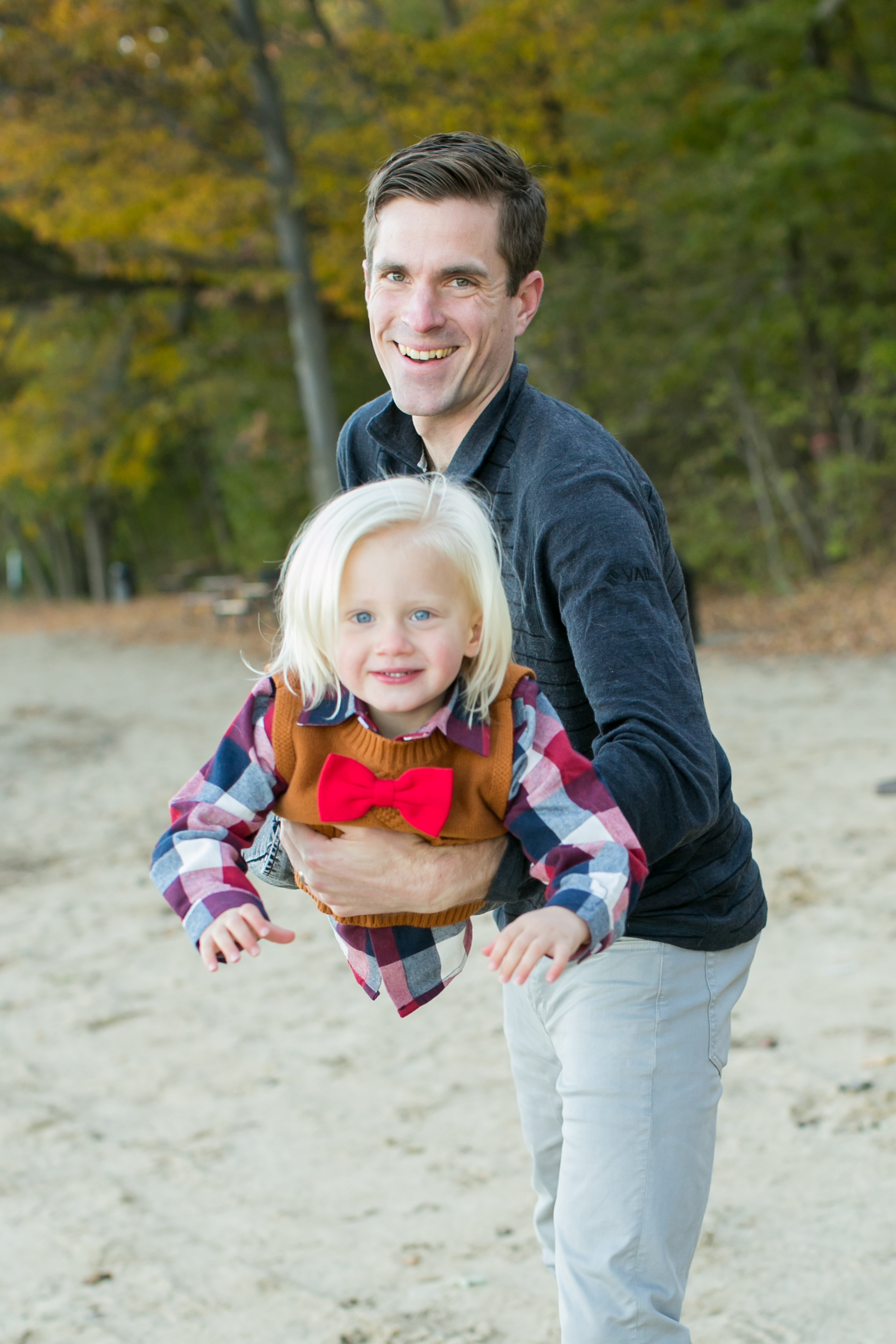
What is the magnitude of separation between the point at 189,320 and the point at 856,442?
486 inches

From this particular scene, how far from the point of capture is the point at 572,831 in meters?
1.66

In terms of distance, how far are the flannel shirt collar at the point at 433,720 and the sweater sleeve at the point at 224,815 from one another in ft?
0.25

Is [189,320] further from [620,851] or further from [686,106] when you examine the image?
[620,851]

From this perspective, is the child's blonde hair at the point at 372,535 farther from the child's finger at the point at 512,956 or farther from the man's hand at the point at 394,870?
the child's finger at the point at 512,956

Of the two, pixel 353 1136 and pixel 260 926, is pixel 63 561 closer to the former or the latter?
pixel 353 1136

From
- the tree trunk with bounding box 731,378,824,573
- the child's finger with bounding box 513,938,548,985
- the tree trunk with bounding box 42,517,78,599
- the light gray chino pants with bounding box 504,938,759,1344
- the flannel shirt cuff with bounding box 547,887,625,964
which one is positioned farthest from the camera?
the tree trunk with bounding box 42,517,78,599

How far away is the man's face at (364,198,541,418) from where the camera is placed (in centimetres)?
204

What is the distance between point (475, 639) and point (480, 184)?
74cm

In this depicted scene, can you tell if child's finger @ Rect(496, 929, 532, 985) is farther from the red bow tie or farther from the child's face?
the child's face

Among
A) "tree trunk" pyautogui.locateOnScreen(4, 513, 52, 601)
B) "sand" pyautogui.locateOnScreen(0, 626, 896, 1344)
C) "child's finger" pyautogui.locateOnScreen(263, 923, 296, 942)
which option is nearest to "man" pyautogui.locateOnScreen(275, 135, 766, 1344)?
"child's finger" pyautogui.locateOnScreen(263, 923, 296, 942)

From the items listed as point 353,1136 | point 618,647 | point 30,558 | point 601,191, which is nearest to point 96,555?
point 30,558

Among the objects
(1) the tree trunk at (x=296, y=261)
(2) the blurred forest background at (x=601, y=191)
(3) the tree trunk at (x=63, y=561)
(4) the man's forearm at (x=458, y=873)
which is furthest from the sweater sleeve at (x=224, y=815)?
(3) the tree trunk at (x=63, y=561)

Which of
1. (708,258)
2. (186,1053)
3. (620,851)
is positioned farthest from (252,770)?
(708,258)

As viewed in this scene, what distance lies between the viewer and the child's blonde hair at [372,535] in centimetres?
175
